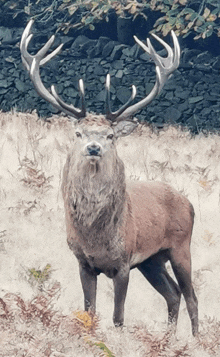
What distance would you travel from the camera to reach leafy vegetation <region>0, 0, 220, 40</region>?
1377 centimetres

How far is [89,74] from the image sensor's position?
15.0m

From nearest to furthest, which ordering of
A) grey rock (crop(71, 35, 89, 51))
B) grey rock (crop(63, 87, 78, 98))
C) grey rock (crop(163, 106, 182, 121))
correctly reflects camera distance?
1. grey rock (crop(163, 106, 182, 121))
2. grey rock (crop(63, 87, 78, 98))
3. grey rock (crop(71, 35, 89, 51))

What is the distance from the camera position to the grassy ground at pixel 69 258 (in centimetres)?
577

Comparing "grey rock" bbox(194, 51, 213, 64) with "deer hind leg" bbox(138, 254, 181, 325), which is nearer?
"deer hind leg" bbox(138, 254, 181, 325)

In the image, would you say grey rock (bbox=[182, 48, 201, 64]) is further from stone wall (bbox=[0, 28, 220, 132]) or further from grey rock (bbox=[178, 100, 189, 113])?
grey rock (bbox=[178, 100, 189, 113])

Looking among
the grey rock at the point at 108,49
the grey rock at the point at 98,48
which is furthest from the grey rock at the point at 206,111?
the grey rock at the point at 98,48

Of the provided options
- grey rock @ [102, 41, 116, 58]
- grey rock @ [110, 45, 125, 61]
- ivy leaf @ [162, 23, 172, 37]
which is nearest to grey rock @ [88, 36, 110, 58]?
grey rock @ [102, 41, 116, 58]

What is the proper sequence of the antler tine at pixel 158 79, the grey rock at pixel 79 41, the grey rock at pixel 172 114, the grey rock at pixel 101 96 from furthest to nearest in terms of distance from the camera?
the grey rock at pixel 79 41, the grey rock at pixel 101 96, the grey rock at pixel 172 114, the antler tine at pixel 158 79

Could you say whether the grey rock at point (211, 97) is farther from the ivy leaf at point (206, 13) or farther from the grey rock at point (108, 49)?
the grey rock at point (108, 49)

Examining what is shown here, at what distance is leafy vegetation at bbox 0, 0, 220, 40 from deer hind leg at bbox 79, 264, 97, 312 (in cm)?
818

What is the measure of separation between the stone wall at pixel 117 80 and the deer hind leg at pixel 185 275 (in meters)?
7.46

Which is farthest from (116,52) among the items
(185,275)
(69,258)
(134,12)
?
(185,275)

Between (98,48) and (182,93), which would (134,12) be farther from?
(182,93)

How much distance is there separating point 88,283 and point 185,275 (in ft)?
3.63
